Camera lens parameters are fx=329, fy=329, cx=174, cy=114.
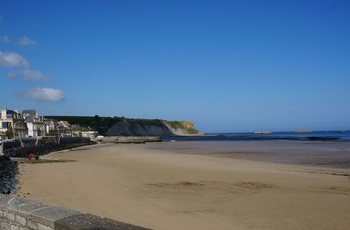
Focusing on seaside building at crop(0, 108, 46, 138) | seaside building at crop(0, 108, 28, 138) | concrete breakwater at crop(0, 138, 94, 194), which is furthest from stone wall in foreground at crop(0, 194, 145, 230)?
seaside building at crop(0, 108, 28, 138)

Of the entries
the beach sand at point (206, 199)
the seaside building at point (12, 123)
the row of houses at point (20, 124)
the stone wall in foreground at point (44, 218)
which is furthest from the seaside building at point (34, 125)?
the stone wall in foreground at point (44, 218)

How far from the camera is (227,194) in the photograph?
12648 mm

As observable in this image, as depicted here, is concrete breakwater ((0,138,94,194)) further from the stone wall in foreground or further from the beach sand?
the stone wall in foreground

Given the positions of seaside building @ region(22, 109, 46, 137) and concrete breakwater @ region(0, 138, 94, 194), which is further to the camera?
seaside building @ region(22, 109, 46, 137)

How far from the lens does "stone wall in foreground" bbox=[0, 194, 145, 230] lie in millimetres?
4152

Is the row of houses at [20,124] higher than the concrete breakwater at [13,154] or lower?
higher

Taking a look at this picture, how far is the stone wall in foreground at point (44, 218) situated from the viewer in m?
4.15

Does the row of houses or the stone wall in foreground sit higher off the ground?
the row of houses

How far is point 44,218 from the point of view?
4660 millimetres

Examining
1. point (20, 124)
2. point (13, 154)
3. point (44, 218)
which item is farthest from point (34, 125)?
point (44, 218)

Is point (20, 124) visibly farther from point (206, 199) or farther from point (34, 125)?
point (206, 199)

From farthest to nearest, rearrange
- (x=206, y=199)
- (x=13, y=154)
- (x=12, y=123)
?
1. (x=12, y=123)
2. (x=13, y=154)
3. (x=206, y=199)

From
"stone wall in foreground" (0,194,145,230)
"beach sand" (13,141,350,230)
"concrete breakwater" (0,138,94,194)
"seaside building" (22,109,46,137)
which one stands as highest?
"seaside building" (22,109,46,137)

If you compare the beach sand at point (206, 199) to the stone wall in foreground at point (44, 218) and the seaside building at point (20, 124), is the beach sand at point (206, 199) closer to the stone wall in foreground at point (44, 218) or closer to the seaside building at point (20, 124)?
the stone wall in foreground at point (44, 218)
